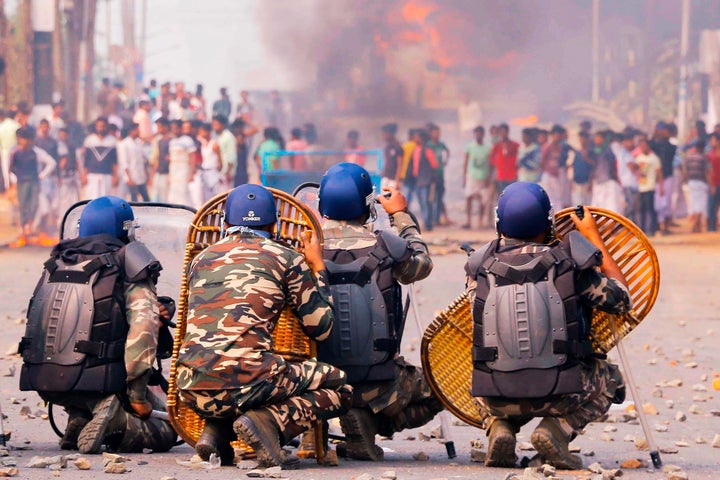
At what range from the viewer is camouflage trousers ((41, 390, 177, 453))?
610 centimetres

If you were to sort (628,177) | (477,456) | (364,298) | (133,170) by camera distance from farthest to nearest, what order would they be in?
(628,177) < (133,170) < (477,456) < (364,298)

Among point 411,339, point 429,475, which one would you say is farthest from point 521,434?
point 411,339

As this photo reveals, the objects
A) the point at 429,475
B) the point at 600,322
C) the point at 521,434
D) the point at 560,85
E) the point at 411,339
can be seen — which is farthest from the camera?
the point at 560,85

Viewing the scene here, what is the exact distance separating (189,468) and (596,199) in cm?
2055

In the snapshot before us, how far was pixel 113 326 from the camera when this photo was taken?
19.7 ft

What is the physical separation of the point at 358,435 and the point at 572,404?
0.92m

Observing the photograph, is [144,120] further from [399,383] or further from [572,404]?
[572,404]

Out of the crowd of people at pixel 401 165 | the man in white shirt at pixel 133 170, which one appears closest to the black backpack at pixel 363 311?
the crowd of people at pixel 401 165

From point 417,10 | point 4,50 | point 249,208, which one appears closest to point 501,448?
point 249,208

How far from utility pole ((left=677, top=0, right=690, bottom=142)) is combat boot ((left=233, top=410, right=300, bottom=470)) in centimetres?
2236

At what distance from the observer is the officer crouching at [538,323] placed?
564 cm

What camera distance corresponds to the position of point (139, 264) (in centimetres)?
594

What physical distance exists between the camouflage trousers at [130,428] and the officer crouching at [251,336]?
0.67 m

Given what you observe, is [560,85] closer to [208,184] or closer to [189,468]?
[208,184]
